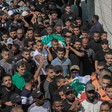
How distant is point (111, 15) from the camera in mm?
14430

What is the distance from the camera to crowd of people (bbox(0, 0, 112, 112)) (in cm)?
848

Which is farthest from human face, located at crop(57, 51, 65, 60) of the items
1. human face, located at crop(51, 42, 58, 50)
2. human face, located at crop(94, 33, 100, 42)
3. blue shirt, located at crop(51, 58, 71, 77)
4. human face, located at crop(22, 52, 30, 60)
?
human face, located at crop(94, 33, 100, 42)

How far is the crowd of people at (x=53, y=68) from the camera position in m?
8.48

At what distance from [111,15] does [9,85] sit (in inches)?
267

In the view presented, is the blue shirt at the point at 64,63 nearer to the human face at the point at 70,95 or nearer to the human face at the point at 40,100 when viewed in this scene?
the human face at the point at 70,95

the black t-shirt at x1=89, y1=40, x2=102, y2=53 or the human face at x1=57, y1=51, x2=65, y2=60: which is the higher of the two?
the black t-shirt at x1=89, y1=40, x2=102, y2=53

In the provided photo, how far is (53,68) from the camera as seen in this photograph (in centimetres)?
975

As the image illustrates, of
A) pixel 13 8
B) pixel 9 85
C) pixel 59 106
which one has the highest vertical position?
pixel 13 8

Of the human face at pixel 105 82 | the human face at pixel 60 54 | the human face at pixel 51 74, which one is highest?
the human face at pixel 60 54

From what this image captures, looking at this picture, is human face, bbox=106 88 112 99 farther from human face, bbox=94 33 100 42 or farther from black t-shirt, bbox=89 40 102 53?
human face, bbox=94 33 100 42

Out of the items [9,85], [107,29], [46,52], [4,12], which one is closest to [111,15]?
[107,29]

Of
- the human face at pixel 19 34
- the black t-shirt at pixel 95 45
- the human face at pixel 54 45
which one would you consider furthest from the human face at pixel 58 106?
the human face at pixel 19 34

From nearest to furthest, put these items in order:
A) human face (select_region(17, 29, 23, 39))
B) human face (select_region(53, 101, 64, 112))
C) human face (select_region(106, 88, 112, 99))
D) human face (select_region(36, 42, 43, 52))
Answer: human face (select_region(53, 101, 64, 112))
human face (select_region(106, 88, 112, 99))
human face (select_region(36, 42, 43, 52))
human face (select_region(17, 29, 23, 39))

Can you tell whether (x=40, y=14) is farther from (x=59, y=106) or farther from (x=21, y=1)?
(x=59, y=106)
